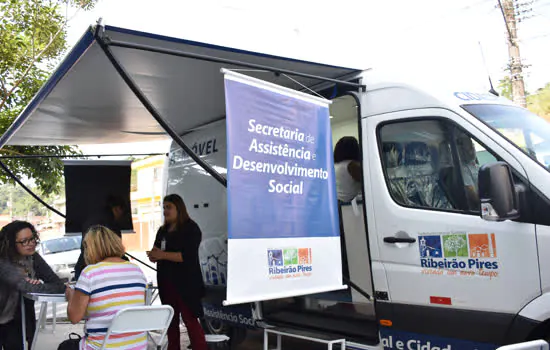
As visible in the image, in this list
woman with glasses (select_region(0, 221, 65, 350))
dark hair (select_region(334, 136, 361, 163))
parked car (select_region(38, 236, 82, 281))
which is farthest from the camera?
parked car (select_region(38, 236, 82, 281))

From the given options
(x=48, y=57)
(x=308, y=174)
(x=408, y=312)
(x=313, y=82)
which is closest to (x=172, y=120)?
(x=313, y=82)

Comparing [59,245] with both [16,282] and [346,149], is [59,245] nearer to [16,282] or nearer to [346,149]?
[16,282]

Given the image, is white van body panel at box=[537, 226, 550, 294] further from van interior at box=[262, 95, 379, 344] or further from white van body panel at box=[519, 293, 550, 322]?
van interior at box=[262, 95, 379, 344]

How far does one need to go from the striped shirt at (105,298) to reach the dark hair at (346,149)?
2.25 metres

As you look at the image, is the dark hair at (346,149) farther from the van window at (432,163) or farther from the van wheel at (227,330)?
the van wheel at (227,330)

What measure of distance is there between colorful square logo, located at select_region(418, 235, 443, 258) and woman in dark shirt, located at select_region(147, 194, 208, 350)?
2400mm

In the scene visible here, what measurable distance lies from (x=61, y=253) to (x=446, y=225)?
11829mm

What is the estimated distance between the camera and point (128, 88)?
5.22m

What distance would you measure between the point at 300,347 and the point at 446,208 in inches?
128

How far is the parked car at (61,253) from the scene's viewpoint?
12.8 metres

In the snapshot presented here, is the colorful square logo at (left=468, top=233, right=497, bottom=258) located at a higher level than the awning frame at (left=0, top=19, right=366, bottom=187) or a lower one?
lower

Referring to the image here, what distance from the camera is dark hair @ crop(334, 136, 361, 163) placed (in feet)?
16.6

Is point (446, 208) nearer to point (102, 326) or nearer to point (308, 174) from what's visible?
point (308, 174)

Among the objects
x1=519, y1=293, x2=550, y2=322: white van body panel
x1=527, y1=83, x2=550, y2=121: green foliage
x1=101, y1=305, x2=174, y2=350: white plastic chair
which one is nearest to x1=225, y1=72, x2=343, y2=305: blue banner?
x1=101, y1=305, x2=174, y2=350: white plastic chair
